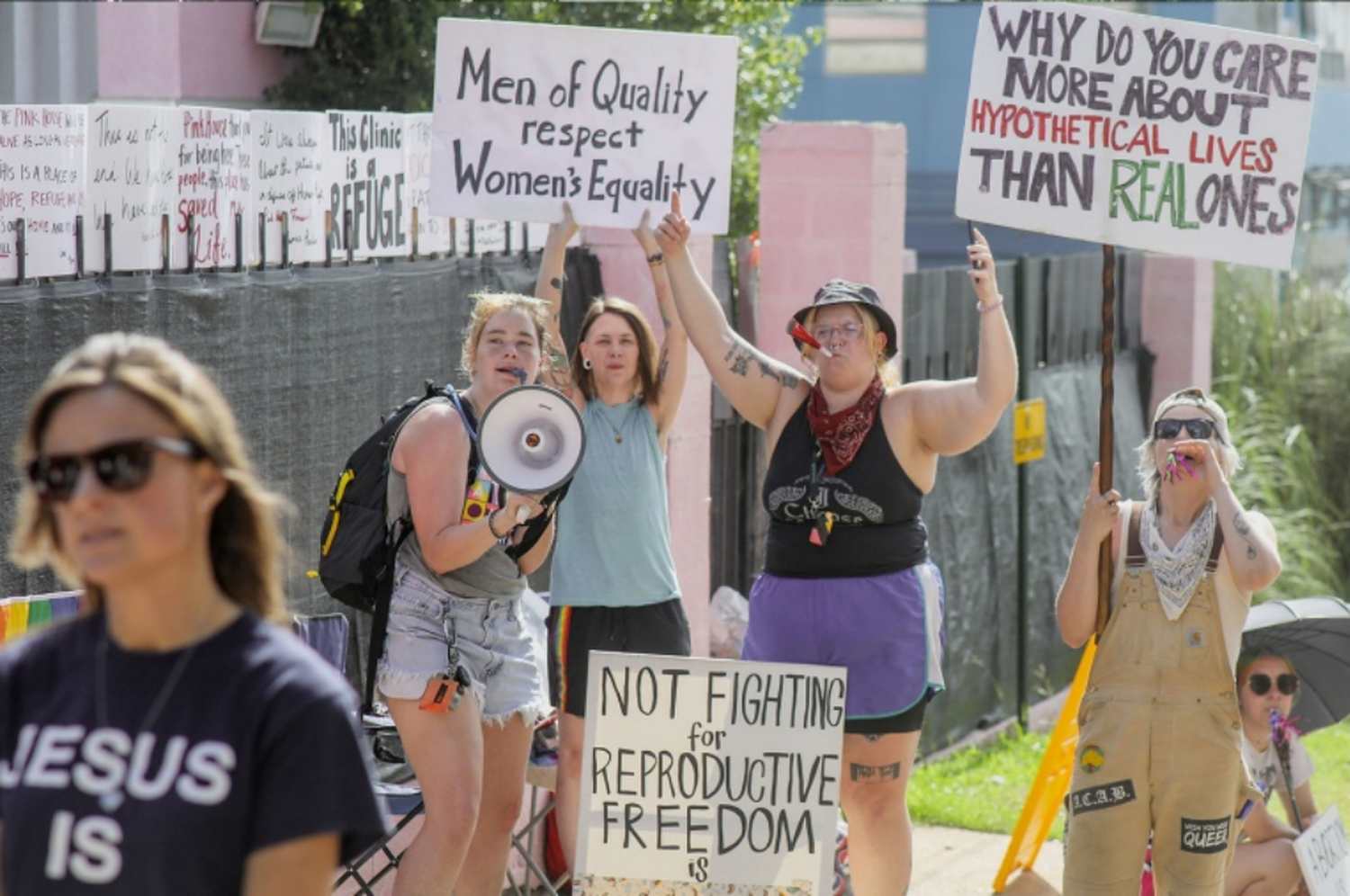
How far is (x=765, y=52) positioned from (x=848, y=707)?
10.9 metres

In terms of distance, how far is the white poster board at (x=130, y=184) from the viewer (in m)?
5.35

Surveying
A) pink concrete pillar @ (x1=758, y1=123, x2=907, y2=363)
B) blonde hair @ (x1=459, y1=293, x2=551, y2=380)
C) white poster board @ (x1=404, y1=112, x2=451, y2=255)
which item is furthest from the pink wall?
blonde hair @ (x1=459, y1=293, x2=551, y2=380)

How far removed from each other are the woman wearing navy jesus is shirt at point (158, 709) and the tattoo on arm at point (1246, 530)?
3298 mm

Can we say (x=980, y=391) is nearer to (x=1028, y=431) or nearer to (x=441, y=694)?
(x=441, y=694)

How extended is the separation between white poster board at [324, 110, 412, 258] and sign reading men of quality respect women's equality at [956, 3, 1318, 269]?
187 centimetres

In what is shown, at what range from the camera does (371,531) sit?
16.3 ft

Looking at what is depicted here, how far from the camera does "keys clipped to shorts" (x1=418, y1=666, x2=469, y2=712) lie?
4.91 m

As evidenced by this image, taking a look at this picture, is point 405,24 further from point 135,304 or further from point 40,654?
point 40,654

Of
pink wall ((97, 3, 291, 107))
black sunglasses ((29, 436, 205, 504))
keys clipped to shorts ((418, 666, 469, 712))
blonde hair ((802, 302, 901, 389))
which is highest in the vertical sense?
pink wall ((97, 3, 291, 107))

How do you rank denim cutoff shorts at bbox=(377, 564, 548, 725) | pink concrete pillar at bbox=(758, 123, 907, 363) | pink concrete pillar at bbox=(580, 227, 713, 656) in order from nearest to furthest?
denim cutoff shorts at bbox=(377, 564, 548, 725), pink concrete pillar at bbox=(580, 227, 713, 656), pink concrete pillar at bbox=(758, 123, 907, 363)

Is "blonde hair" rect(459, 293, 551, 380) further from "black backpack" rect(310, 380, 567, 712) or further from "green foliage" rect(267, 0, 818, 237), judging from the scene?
"green foliage" rect(267, 0, 818, 237)

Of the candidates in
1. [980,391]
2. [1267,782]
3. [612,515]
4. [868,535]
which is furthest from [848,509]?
[1267,782]

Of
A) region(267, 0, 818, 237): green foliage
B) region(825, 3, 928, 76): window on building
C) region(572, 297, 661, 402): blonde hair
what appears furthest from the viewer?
region(825, 3, 928, 76): window on building

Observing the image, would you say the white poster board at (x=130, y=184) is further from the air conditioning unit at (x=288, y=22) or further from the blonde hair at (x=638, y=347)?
the air conditioning unit at (x=288, y=22)
